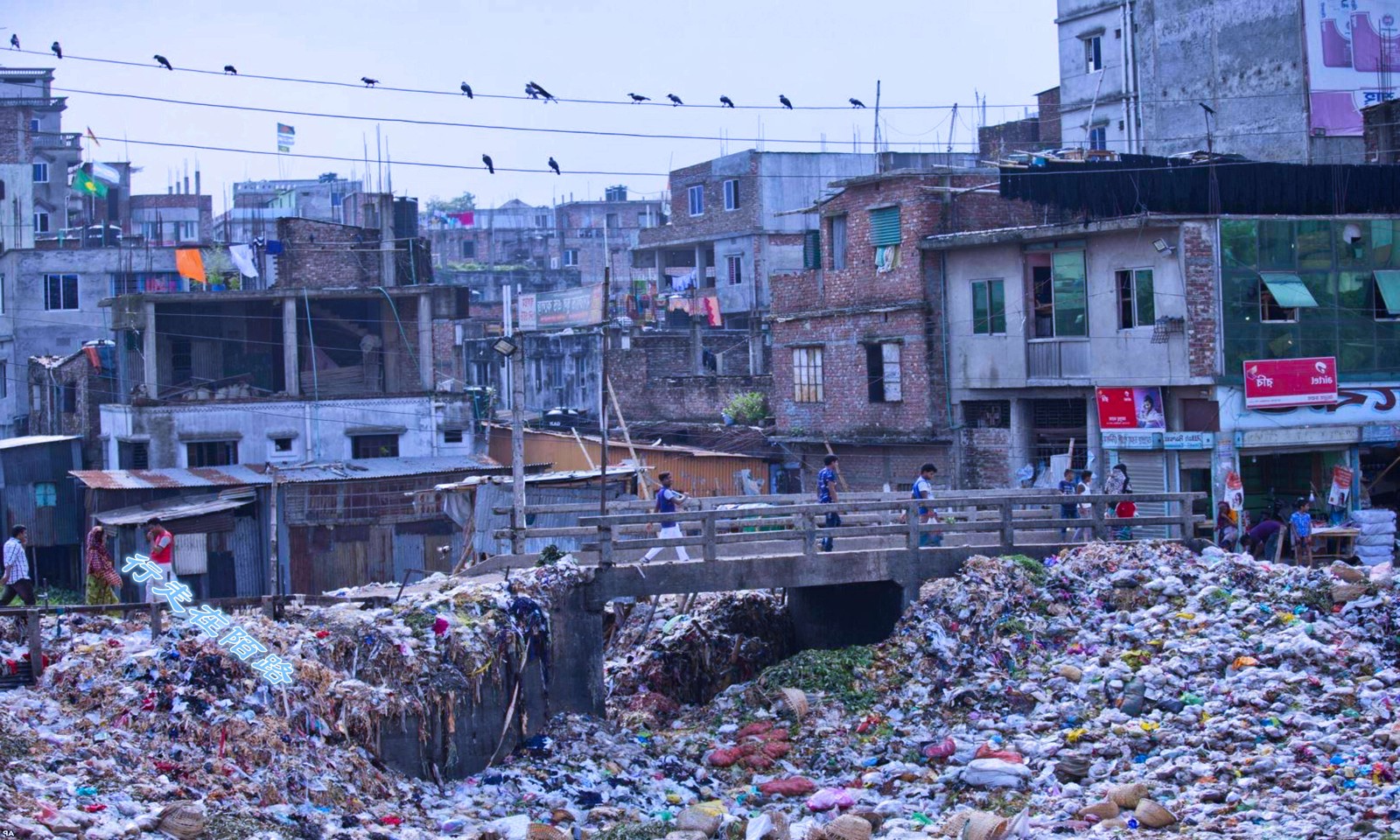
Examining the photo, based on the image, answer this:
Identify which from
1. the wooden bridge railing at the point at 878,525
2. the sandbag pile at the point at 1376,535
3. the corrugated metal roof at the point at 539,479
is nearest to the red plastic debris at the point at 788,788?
the wooden bridge railing at the point at 878,525

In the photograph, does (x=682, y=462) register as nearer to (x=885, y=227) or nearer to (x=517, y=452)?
(x=885, y=227)

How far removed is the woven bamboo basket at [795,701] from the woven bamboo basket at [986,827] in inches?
164

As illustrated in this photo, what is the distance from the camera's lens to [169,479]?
1252 inches

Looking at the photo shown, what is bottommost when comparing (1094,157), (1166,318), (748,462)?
(748,462)

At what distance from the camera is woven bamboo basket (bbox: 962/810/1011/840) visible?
13703mm

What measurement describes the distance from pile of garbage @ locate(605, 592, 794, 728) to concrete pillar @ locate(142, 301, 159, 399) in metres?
17.7

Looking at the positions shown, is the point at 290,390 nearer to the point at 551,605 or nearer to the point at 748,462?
the point at 748,462

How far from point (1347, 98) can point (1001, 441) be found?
12.9m

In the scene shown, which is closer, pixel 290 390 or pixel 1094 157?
pixel 1094 157

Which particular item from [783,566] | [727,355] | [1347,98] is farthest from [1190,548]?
[727,355]

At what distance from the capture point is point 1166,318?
84.7 ft

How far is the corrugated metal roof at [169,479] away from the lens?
101 ft

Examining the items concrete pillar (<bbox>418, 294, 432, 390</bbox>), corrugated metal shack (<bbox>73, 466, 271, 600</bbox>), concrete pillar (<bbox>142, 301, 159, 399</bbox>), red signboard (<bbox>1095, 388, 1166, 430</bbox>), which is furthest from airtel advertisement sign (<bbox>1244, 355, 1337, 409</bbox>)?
concrete pillar (<bbox>142, 301, 159, 399</bbox>)

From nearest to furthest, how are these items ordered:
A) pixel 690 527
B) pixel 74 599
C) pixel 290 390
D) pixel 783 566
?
pixel 783 566, pixel 690 527, pixel 74 599, pixel 290 390
